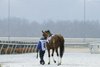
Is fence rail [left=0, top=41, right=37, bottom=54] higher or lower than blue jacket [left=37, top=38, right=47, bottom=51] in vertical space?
lower

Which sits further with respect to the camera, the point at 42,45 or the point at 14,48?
the point at 14,48

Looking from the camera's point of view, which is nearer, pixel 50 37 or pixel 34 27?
pixel 50 37

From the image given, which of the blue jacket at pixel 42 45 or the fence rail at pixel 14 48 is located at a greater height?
the blue jacket at pixel 42 45

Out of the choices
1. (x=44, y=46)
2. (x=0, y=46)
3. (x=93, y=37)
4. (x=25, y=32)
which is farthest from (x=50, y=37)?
(x=25, y=32)

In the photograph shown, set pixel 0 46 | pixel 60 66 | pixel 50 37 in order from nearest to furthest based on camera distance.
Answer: pixel 60 66 → pixel 50 37 → pixel 0 46

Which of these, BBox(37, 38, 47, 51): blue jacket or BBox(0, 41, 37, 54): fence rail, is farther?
BBox(0, 41, 37, 54): fence rail

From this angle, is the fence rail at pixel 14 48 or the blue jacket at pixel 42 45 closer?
the blue jacket at pixel 42 45

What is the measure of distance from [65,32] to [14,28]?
9.96 meters

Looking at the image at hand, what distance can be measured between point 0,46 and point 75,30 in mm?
60592

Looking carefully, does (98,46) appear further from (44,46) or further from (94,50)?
(44,46)

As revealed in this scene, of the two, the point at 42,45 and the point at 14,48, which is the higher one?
the point at 42,45

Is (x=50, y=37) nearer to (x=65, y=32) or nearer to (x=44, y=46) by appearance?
(x=44, y=46)

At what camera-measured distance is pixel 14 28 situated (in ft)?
337

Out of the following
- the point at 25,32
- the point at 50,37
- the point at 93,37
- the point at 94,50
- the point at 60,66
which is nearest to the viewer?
the point at 60,66
